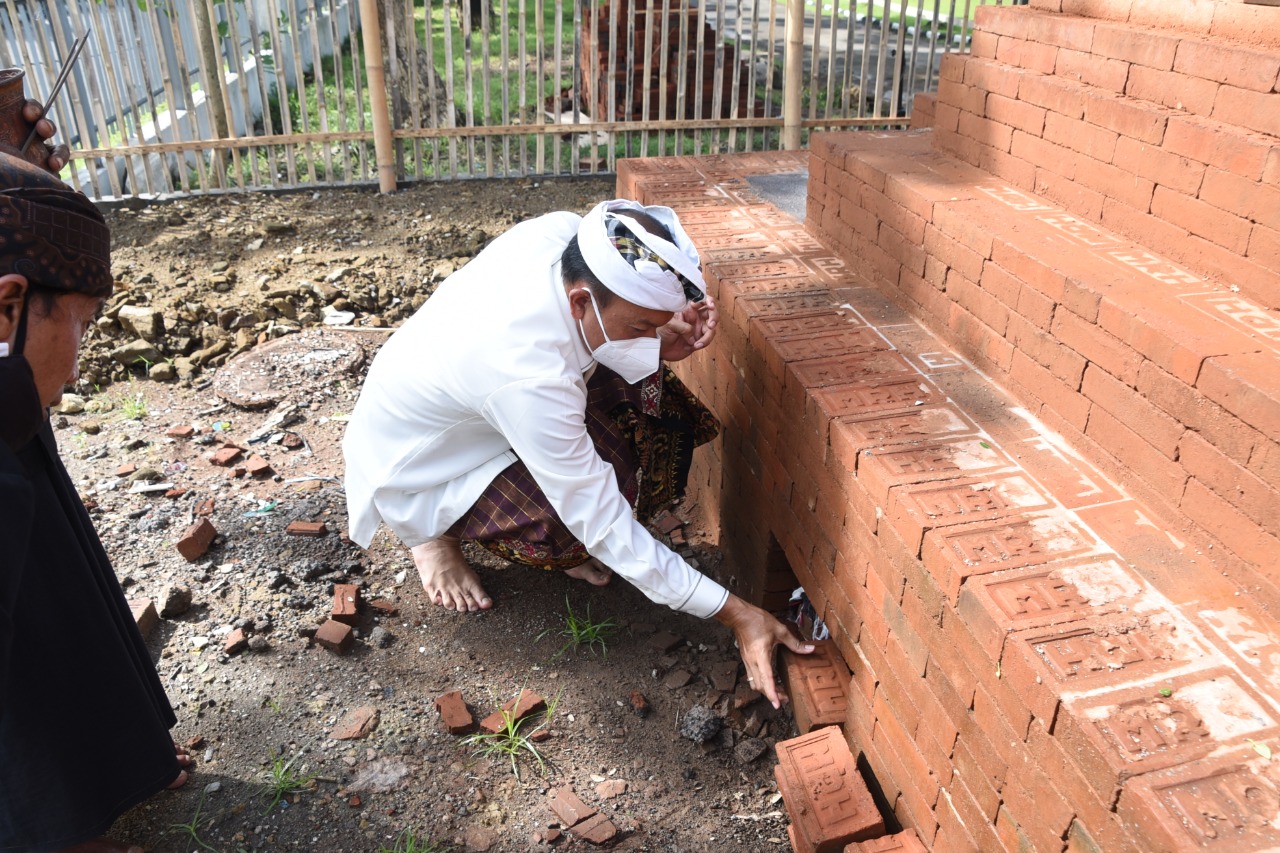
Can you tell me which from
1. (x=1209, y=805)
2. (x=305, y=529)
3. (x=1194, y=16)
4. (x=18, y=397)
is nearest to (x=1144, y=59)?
(x=1194, y=16)

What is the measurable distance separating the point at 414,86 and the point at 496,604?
14.9 ft

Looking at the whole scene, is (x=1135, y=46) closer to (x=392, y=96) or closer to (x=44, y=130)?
(x=44, y=130)

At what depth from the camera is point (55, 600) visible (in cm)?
199

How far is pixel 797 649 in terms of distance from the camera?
2600mm

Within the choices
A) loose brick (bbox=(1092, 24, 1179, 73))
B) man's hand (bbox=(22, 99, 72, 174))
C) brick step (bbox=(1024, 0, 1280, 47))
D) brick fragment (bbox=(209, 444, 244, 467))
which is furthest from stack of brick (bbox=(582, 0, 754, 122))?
man's hand (bbox=(22, 99, 72, 174))

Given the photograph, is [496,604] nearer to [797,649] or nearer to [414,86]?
[797,649]

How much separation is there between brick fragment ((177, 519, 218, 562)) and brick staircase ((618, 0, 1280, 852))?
1812 millimetres

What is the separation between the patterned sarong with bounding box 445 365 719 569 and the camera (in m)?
2.86

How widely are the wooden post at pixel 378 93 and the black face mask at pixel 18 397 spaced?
5173 millimetres

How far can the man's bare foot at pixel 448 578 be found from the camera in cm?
311

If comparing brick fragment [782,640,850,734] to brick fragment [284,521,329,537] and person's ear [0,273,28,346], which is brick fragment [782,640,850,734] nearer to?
brick fragment [284,521,329,537]

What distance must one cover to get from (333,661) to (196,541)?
2.52 feet

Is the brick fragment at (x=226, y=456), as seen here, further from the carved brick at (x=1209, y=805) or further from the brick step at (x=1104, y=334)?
the carved brick at (x=1209, y=805)

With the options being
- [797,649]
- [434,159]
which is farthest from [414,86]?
[797,649]
